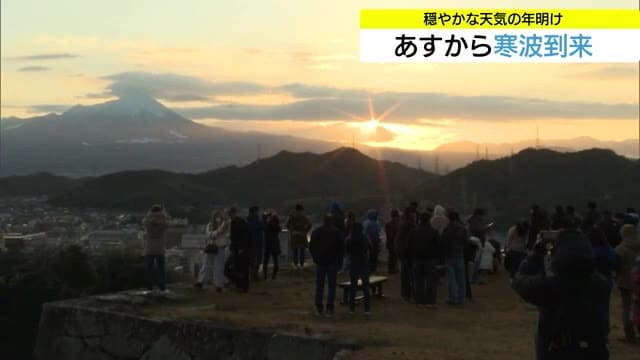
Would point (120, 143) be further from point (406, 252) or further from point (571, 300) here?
point (571, 300)

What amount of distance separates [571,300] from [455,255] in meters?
7.22

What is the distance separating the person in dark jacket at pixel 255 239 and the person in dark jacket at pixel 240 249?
1.39ft

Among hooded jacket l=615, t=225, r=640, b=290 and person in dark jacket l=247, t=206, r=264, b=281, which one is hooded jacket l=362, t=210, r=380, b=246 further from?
hooded jacket l=615, t=225, r=640, b=290

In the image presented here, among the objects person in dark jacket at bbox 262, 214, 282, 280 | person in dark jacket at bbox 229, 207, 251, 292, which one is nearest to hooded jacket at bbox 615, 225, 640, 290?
person in dark jacket at bbox 229, 207, 251, 292

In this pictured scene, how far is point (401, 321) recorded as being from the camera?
10227mm

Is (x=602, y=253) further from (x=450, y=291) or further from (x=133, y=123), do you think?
(x=133, y=123)

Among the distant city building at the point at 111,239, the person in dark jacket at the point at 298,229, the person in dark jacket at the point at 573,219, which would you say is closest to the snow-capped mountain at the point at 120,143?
the distant city building at the point at 111,239

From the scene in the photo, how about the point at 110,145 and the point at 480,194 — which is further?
the point at 110,145

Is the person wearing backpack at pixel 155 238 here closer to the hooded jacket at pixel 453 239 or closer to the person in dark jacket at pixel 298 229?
the person in dark jacket at pixel 298 229

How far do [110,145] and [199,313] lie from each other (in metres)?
59.4

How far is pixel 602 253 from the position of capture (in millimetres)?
7660

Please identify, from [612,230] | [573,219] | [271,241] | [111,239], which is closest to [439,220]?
[612,230]

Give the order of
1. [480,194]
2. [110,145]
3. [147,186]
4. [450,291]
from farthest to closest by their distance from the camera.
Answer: [110,145] < [147,186] < [480,194] < [450,291]

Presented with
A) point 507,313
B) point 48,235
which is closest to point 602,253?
point 507,313
